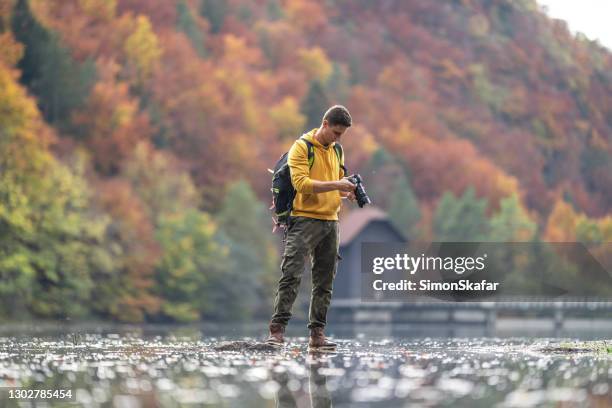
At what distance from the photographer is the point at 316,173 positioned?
1415cm

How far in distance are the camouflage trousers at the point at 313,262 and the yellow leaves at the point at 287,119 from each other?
3653 inches

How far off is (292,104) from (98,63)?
97.0 ft

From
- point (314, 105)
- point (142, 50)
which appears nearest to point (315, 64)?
point (314, 105)

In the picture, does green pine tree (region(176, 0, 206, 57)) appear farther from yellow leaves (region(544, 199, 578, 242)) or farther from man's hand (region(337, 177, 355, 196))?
man's hand (region(337, 177, 355, 196))

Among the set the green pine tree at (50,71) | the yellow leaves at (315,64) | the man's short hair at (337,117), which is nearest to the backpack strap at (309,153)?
the man's short hair at (337,117)

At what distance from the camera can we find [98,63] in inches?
3219

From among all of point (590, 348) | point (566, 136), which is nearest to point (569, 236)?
point (566, 136)

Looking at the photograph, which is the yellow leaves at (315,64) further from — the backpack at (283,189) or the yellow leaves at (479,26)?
the backpack at (283,189)

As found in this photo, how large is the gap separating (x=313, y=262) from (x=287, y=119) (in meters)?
93.9

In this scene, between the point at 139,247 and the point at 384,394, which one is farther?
the point at 139,247

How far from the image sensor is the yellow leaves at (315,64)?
126625mm

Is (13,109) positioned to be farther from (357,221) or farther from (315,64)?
(315,64)

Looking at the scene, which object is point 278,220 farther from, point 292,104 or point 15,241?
point 292,104

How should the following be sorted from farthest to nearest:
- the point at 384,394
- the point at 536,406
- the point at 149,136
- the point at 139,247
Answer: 1. the point at 149,136
2. the point at 139,247
3. the point at 384,394
4. the point at 536,406
